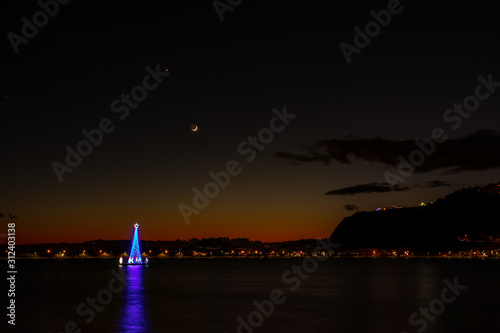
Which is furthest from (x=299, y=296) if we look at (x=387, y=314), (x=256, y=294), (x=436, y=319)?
(x=436, y=319)

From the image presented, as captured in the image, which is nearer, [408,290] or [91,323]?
[91,323]

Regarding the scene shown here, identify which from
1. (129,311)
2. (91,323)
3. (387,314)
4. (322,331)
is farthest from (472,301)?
(91,323)

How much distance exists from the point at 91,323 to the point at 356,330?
602 inches

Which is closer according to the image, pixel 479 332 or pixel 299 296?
pixel 479 332

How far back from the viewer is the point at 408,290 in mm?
62906

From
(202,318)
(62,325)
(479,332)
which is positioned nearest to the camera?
(479,332)

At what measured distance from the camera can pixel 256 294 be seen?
58.4 meters

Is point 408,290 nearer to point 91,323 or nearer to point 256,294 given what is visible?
point 256,294

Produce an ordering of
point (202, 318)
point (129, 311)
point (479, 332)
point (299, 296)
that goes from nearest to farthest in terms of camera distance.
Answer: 1. point (479, 332)
2. point (202, 318)
3. point (129, 311)
4. point (299, 296)

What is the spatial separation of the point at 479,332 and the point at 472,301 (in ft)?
53.0

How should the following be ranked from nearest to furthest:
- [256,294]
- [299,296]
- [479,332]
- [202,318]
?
[479,332] → [202,318] → [299,296] → [256,294]

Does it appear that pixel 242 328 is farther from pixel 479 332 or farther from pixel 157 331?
pixel 479 332

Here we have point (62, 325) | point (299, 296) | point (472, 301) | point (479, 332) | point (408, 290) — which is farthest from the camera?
point (408, 290)

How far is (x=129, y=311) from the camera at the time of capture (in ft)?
140
